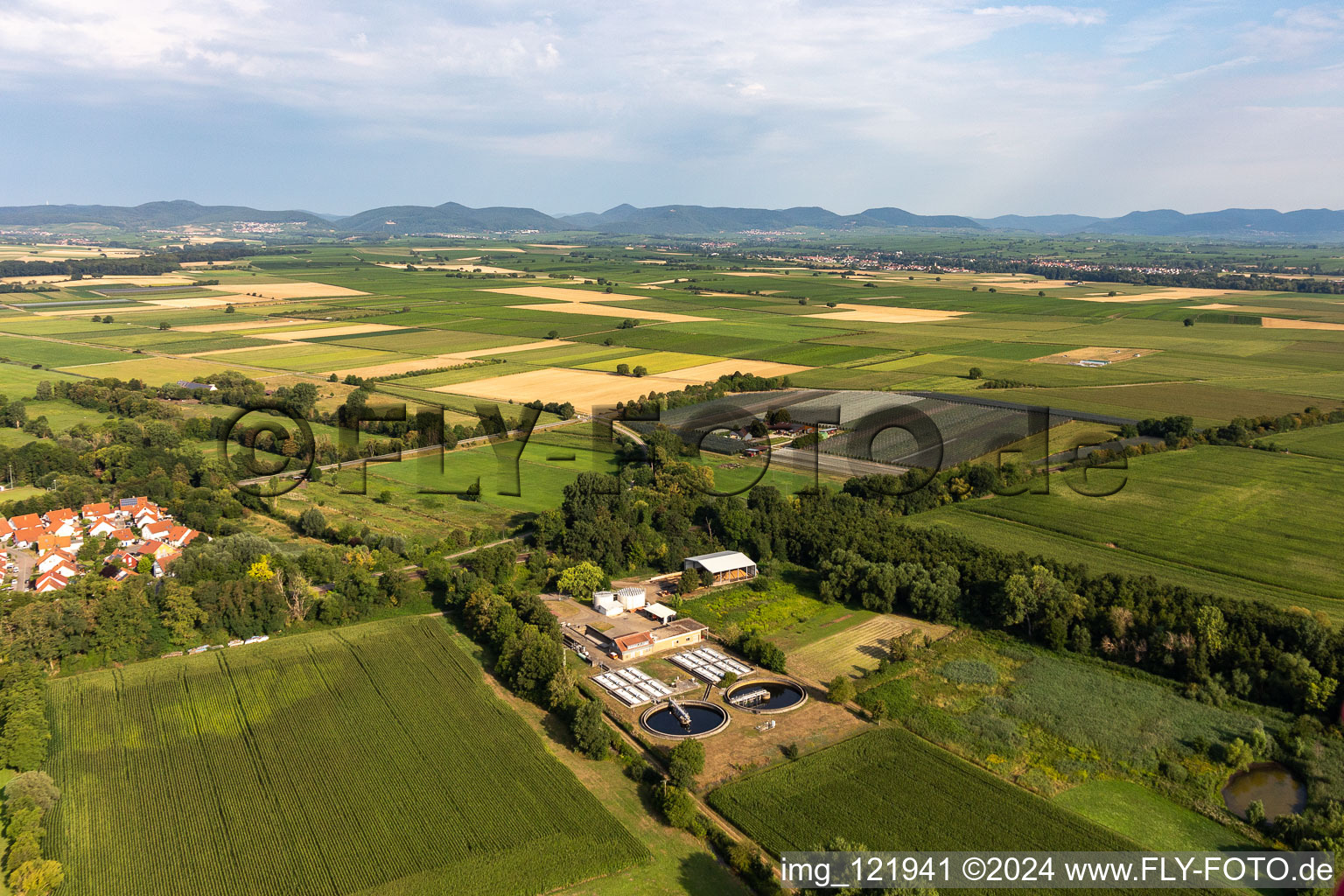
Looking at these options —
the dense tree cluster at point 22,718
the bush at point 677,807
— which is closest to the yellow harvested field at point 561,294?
the dense tree cluster at point 22,718

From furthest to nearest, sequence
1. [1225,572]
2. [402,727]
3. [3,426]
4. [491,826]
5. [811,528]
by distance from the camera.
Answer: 1. [3,426]
2. [811,528]
3. [1225,572]
4. [402,727]
5. [491,826]

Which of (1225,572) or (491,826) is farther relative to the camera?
(1225,572)

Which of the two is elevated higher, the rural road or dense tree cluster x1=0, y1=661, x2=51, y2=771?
the rural road

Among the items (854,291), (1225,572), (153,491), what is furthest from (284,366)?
(854,291)

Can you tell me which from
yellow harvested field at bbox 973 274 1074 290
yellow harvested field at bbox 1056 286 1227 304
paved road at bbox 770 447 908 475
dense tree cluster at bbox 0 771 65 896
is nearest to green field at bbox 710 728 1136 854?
dense tree cluster at bbox 0 771 65 896

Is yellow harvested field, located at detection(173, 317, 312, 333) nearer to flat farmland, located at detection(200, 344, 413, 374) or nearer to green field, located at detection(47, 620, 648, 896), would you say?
flat farmland, located at detection(200, 344, 413, 374)

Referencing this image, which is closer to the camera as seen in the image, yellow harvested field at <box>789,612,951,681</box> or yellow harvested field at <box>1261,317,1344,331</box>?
yellow harvested field at <box>789,612,951,681</box>

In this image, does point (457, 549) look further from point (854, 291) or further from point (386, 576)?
point (854, 291)
